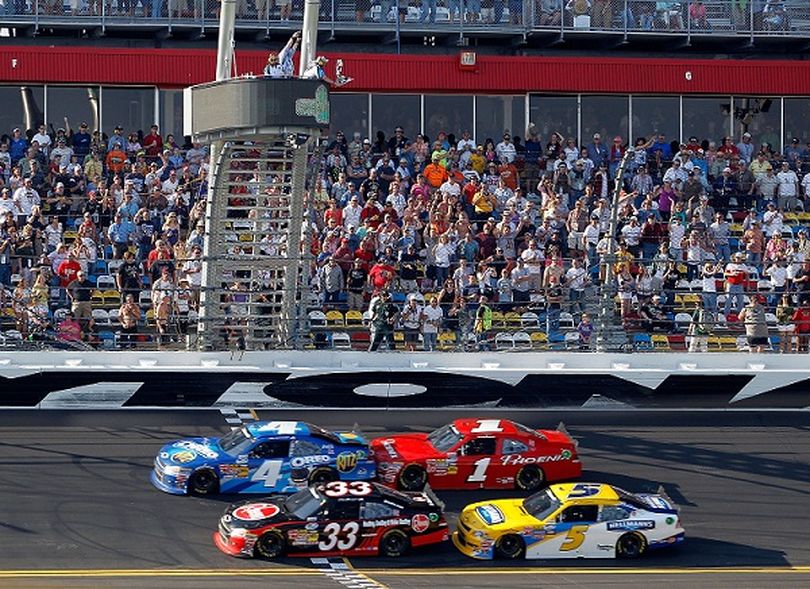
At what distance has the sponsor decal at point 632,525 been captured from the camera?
19.8 metres

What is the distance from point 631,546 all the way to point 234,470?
5.34m

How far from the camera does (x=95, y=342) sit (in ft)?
84.9

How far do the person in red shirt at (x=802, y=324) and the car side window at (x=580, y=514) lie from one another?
309 inches

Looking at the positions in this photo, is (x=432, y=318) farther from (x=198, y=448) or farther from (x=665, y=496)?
(x=665, y=496)

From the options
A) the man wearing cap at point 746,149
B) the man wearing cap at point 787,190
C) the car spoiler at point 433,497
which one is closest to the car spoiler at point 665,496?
the car spoiler at point 433,497

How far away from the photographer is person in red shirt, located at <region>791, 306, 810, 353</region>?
1056 inches

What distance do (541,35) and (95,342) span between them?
1694 cm

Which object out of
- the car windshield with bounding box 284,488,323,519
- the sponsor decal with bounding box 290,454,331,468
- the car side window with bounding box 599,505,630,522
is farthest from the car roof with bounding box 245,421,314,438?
the car side window with bounding box 599,505,630,522

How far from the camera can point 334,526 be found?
64.1 ft

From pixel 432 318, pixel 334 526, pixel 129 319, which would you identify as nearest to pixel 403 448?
pixel 334 526

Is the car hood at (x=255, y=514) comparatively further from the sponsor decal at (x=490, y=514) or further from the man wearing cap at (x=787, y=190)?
the man wearing cap at (x=787, y=190)

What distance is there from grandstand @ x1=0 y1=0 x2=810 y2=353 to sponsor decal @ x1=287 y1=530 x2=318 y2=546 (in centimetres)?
657

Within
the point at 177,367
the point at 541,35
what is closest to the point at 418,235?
the point at 177,367

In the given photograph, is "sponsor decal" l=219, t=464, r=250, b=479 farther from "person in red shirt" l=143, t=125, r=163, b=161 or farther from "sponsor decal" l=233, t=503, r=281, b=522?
"person in red shirt" l=143, t=125, r=163, b=161
